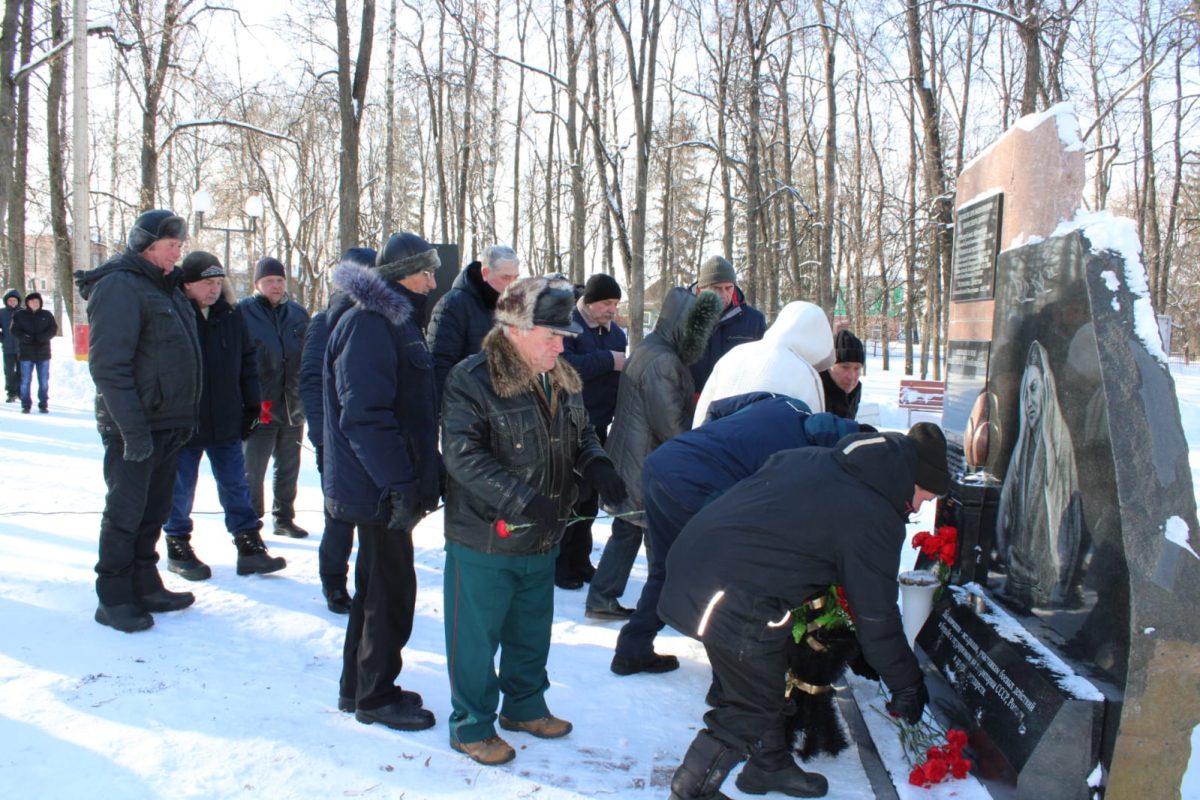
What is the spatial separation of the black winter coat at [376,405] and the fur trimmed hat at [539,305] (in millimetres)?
432

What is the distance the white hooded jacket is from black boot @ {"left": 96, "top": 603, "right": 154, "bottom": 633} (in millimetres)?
2847

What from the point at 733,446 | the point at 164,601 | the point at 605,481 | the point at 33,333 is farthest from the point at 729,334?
the point at 33,333

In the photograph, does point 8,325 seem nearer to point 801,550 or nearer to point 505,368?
point 505,368

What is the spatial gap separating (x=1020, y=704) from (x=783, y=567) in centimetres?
102

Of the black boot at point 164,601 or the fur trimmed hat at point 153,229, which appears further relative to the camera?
the black boot at point 164,601

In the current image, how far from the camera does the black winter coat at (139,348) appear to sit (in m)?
3.85

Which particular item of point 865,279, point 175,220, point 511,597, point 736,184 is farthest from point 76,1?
point 865,279

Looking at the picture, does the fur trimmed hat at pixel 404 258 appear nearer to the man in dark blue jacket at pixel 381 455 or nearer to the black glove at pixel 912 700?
the man in dark blue jacket at pixel 381 455

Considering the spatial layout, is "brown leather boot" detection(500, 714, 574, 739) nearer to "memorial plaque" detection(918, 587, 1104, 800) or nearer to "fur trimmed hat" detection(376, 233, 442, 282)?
"memorial plaque" detection(918, 587, 1104, 800)

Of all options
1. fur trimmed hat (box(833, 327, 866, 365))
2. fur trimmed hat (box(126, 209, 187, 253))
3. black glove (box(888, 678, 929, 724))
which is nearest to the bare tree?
fur trimmed hat (box(126, 209, 187, 253))

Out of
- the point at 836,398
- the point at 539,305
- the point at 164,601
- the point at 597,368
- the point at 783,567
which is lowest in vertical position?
the point at 164,601

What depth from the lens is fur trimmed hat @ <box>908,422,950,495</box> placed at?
8.60 ft

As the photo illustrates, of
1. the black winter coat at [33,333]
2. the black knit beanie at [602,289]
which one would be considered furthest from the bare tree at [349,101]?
the black knit beanie at [602,289]

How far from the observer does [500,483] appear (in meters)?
2.83
